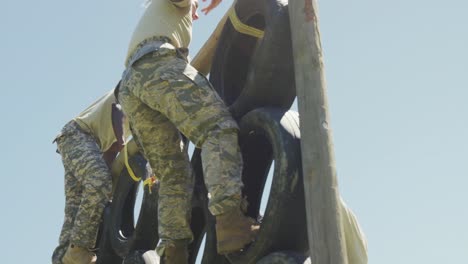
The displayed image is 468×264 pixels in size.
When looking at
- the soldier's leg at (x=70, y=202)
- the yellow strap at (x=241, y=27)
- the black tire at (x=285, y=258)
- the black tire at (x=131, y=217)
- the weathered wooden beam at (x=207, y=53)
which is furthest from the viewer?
the soldier's leg at (x=70, y=202)

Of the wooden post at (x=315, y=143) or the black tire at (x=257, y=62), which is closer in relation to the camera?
the wooden post at (x=315, y=143)

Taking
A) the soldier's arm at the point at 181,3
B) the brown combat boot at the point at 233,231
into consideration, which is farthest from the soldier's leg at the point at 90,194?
the brown combat boot at the point at 233,231

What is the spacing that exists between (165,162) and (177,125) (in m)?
0.45

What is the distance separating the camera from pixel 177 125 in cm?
506

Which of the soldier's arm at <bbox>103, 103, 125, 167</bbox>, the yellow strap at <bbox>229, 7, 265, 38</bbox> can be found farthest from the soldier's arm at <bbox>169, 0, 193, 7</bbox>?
the soldier's arm at <bbox>103, 103, 125, 167</bbox>

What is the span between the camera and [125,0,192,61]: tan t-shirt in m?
5.42

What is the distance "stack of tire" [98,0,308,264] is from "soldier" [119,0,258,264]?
198 mm

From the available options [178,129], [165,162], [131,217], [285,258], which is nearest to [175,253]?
[165,162]

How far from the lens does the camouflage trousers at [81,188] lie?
6906 mm

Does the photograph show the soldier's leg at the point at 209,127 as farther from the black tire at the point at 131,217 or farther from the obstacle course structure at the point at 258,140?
the black tire at the point at 131,217

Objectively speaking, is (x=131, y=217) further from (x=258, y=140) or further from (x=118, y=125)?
(x=258, y=140)

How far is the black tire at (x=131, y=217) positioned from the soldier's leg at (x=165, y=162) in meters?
1.12

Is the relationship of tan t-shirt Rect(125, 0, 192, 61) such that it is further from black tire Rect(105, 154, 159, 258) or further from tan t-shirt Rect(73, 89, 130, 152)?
tan t-shirt Rect(73, 89, 130, 152)

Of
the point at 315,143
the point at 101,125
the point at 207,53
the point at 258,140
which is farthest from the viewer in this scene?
the point at 101,125
